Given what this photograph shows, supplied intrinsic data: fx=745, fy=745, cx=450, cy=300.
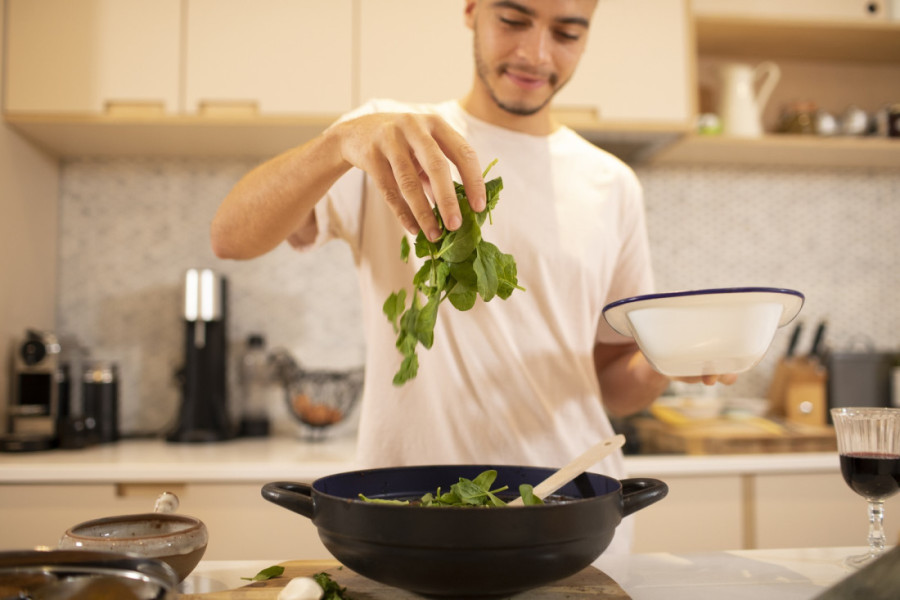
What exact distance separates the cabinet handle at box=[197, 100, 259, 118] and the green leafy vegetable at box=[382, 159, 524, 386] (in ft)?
4.51

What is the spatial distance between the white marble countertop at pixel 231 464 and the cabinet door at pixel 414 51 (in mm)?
951

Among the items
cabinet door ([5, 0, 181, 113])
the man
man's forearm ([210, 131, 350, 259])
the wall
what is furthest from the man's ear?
the wall

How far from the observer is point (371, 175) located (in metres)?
0.79

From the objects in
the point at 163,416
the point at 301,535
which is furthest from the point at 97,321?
the point at 301,535

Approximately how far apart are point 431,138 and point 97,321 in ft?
6.06

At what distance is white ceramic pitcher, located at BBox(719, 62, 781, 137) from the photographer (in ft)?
7.18

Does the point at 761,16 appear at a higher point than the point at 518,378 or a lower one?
higher

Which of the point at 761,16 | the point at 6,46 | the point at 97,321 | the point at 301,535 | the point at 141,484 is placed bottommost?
the point at 301,535

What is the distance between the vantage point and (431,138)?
0.74m

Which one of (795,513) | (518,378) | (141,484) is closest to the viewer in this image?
(518,378)

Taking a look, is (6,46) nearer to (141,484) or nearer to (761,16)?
(141,484)

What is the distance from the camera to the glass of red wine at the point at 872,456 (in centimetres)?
81

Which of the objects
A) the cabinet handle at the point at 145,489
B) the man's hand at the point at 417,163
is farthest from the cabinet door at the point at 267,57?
the man's hand at the point at 417,163

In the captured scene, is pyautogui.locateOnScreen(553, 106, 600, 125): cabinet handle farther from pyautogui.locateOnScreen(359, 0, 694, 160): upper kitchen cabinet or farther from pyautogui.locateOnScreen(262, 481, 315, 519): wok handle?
pyautogui.locateOnScreen(262, 481, 315, 519): wok handle
